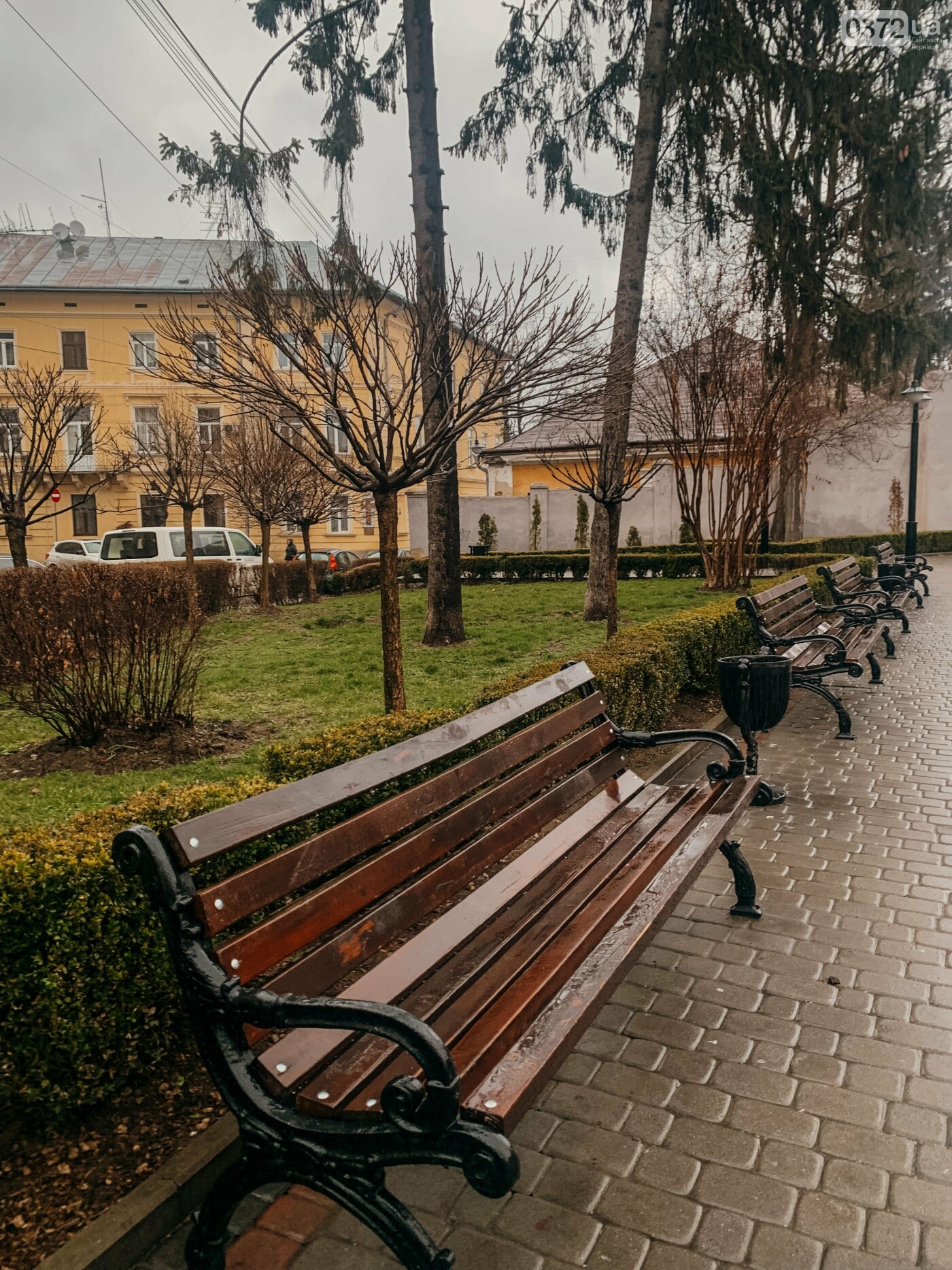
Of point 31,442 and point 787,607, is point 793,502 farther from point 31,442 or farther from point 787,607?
point 31,442

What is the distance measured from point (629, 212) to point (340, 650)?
772 centimetres

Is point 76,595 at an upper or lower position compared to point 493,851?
upper

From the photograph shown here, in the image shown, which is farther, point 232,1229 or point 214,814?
point 232,1229

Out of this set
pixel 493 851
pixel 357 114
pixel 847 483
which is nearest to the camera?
pixel 493 851

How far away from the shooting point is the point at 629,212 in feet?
43.8

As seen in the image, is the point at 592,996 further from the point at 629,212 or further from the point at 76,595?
the point at 629,212

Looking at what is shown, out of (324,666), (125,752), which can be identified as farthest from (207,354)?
(324,666)

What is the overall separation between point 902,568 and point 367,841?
1572 centimetres

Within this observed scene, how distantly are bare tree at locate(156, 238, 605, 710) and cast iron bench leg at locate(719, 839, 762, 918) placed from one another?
2901mm

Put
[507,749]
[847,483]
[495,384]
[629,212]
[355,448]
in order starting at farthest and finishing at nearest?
[847,483] → [629,212] → [495,384] → [355,448] → [507,749]

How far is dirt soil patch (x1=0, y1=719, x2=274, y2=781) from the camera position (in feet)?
21.0

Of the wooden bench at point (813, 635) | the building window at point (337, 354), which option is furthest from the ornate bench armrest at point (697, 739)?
the building window at point (337, 354)

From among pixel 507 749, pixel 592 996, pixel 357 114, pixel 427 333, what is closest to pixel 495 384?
pixel 427 333

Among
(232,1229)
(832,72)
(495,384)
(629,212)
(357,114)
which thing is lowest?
(232,1229)
